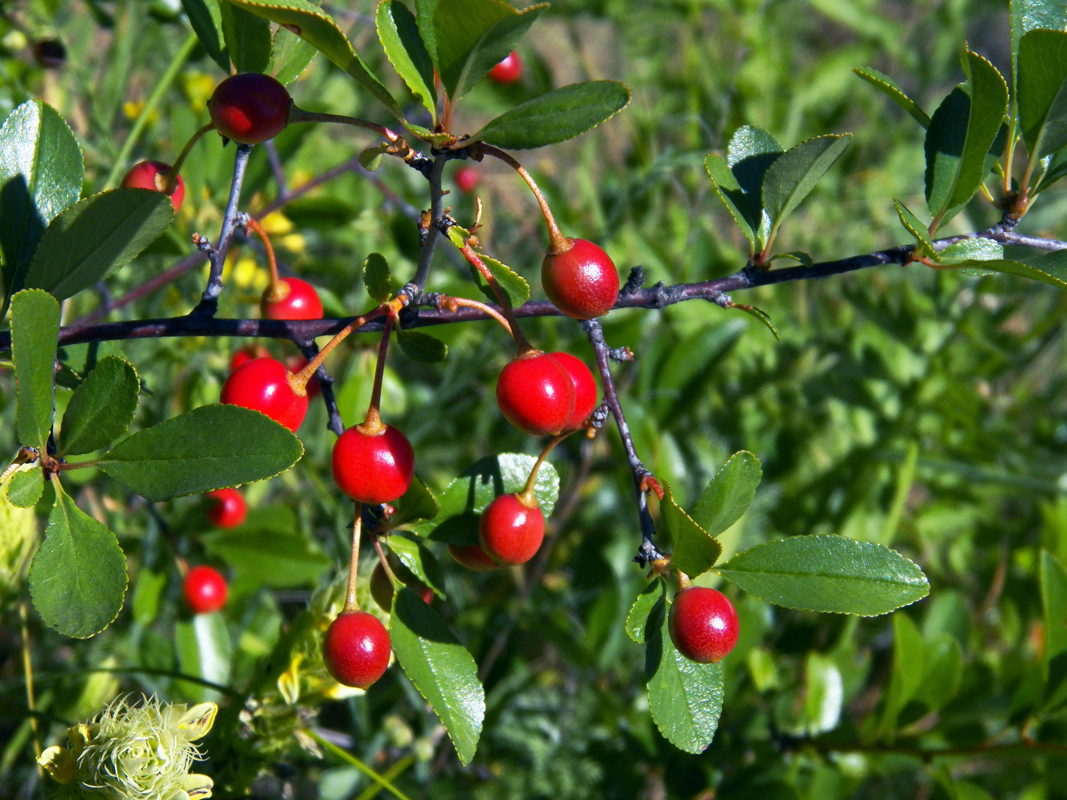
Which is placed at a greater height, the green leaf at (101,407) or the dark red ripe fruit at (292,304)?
the green leaf at (101,407)

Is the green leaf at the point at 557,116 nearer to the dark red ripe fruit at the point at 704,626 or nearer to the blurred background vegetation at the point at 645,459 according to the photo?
the dark red ripe fruit at the point at 704,626

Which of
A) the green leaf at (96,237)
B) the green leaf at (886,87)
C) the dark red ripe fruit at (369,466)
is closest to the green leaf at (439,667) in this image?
the dark red ripe fruit at (369,466)

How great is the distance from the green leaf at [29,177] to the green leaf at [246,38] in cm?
18

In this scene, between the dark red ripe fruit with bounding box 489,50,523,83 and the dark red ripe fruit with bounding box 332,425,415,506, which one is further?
the dark red ripe fruit with bounding box 489,50,523,83

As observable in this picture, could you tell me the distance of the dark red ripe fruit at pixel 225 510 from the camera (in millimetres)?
1290

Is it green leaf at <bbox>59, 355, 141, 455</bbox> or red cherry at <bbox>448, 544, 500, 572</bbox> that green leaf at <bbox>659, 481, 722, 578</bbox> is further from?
green leaf at <bbox>59, 355, 141, 455</bbox>

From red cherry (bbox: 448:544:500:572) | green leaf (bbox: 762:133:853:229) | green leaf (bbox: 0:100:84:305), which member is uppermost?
green leaf (bbox: 762:133:853:229)

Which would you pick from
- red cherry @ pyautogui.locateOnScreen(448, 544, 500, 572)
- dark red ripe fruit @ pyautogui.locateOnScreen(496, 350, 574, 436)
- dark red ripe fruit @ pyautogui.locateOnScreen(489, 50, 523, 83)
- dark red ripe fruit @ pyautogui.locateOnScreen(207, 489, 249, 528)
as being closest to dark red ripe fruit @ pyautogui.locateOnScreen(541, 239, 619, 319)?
dark red ripe fruit @ pyautogui.locateOnScreen(496, 350, 574, 436)

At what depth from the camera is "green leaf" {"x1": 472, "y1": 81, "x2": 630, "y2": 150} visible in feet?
1.95

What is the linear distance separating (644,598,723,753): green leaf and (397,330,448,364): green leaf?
0.95 feet

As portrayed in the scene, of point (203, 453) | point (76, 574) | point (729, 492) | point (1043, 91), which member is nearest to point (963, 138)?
point (1043, 91)

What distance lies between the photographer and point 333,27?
52cm

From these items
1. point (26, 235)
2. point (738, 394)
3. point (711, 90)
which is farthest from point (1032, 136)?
point (711, 90)

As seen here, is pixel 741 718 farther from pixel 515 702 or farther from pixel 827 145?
pixel 827 145
